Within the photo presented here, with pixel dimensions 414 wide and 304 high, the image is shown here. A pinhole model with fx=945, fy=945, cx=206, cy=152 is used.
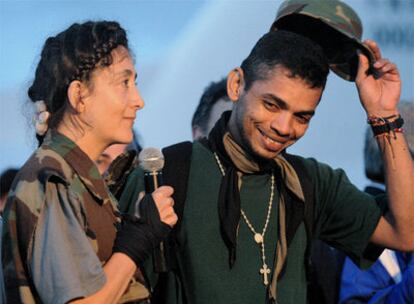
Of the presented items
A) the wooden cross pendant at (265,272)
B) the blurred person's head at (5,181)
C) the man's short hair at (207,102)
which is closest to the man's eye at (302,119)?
the wooden cross pendant at (265,272)

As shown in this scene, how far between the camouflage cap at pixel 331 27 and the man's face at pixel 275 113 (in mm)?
215

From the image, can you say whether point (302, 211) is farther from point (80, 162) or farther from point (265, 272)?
point (80, 162)

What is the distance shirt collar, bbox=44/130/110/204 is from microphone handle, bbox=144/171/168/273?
5.8 inches

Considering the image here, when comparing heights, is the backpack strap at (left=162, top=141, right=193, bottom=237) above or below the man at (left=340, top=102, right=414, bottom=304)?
above

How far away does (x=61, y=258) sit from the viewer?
2451mm

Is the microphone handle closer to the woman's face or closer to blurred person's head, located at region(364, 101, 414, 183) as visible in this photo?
the woman's face

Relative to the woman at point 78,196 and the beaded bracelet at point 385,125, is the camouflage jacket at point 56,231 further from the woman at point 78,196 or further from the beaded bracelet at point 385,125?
the beaded bracelet at point 385,125

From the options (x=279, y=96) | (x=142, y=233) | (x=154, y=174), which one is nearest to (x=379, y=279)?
(x=279, y=96)

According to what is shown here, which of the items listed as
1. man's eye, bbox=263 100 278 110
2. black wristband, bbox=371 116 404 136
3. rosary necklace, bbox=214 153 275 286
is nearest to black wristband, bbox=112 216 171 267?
rosary necklace, bbox=214 153 275 286

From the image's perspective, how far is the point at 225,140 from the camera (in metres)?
3.22

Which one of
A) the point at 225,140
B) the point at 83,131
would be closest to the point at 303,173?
the point at 225,140

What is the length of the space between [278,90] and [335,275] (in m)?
1.10

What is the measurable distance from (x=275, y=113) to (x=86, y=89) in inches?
26.7

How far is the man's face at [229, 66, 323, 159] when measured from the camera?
310 centimetres
